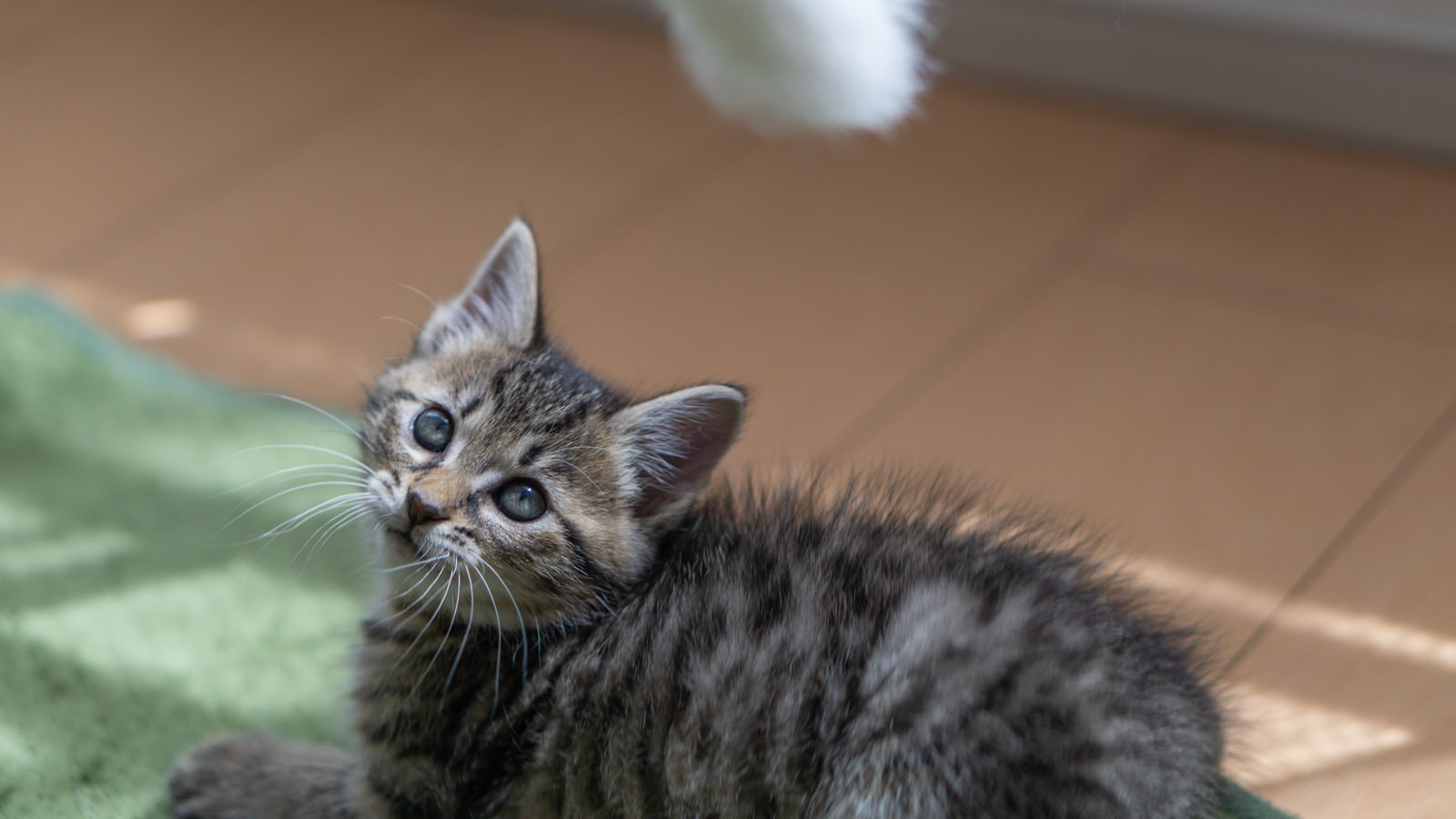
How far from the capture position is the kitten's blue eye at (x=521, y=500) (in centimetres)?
118

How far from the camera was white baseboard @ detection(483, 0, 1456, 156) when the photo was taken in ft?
6.62

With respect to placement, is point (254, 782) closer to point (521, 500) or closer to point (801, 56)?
point (521, 500)

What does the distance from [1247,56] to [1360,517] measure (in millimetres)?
915

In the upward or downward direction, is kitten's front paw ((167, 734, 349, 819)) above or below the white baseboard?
below

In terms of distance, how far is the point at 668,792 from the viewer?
3.51 ft

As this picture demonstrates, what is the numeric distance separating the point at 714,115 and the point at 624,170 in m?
Result: 0.24

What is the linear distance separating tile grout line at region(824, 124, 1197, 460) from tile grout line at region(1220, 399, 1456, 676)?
525mm

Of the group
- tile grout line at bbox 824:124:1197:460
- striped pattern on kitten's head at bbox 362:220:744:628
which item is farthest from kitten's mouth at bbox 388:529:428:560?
tile grout line at bbox 824:124:1197:460

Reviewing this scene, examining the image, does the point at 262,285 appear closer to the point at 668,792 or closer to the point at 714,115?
the point at 714,115

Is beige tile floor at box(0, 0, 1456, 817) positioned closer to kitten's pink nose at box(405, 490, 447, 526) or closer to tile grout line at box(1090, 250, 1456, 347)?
tile grout line at box(1090, 250, 1456, 347)

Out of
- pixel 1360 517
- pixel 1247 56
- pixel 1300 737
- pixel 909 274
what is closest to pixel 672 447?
A: pixel 1300 737

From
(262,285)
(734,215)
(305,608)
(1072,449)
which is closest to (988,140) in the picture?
(734,215)

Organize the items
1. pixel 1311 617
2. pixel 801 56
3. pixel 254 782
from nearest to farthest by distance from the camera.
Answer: pixel 801 56
pixel 254 782
pixel 1311 617

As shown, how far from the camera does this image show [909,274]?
208cm
